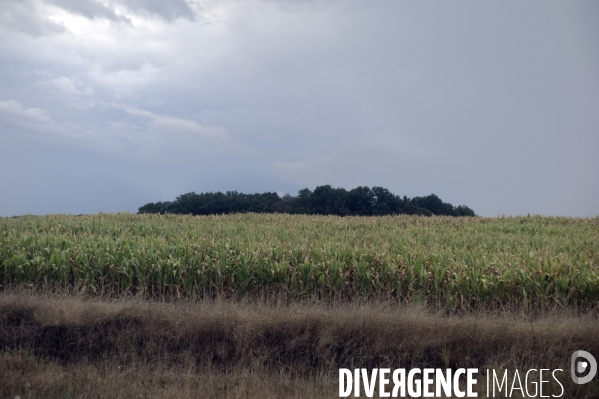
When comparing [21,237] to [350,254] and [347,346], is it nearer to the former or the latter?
[350,254]

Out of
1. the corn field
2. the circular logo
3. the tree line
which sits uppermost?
the tree line

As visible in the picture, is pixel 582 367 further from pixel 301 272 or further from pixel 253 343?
pixel 301 272

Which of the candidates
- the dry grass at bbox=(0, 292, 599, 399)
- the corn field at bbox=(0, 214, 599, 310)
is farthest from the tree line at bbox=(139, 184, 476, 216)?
the dry grass at bbox=(0, 292, 599, 399)

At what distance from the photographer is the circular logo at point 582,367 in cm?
578

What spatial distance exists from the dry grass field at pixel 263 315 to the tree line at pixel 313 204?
20141 millimetres

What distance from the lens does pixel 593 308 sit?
805 centimetres

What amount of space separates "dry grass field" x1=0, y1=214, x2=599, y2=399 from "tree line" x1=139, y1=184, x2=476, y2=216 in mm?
20141

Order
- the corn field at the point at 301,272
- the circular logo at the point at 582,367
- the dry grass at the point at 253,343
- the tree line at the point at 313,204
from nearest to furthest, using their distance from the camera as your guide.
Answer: the circular logo at the point at 582,367
the dry grass at the point at 253,343
the corn field at the point at 301,272
the tree line at the point at 313,204

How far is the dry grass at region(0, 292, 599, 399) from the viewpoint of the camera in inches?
233

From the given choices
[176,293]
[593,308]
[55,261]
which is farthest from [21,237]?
[593,308]

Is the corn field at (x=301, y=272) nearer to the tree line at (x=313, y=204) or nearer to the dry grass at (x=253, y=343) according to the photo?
the dry grass at (x=253, y=343)

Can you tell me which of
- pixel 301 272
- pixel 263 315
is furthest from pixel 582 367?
pixel 301 272

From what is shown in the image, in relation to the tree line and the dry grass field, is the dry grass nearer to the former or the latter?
the dry grass field

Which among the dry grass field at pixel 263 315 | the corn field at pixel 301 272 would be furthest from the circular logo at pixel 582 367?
the corn field at pixel 301 272
